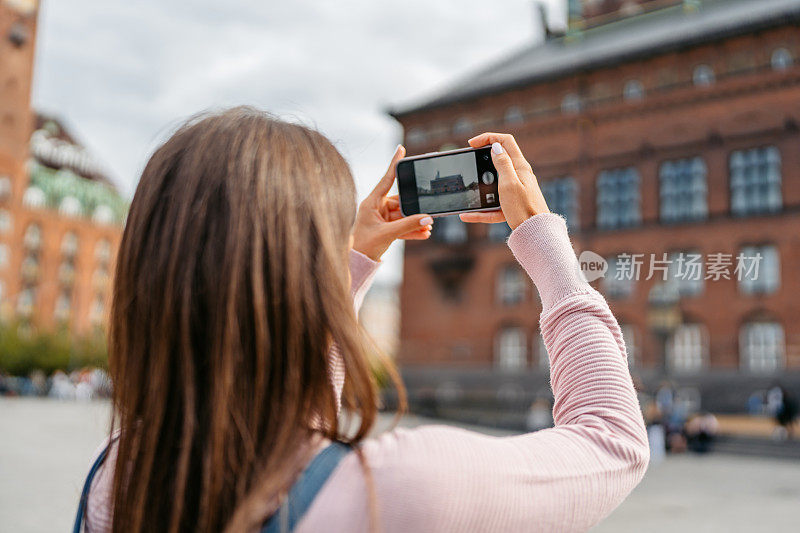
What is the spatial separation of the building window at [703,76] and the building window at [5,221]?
53401 millimetres

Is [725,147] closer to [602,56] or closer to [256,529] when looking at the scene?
[602,56]

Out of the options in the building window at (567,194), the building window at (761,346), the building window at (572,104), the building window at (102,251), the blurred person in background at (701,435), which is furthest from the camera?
the building window at (102,251)

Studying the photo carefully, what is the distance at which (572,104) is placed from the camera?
31.9 m

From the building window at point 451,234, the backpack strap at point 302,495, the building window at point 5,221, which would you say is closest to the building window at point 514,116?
the building window at point 451,234

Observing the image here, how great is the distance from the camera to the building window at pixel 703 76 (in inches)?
1119

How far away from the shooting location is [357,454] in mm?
912

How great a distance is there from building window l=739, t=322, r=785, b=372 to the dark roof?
38.8ft

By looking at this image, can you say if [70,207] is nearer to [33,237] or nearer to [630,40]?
[33,237]

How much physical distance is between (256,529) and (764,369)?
30.7m

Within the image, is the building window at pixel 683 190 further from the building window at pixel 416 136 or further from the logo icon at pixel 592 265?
the logo icon at pixel 592 265

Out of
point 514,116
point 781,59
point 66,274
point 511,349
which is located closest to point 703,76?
point 781,59

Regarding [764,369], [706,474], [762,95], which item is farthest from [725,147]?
[706,474]

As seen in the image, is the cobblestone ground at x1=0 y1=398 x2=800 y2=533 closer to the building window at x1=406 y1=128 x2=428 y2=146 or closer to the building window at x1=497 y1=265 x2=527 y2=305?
the building window at x1=497 y1=265 x2=527 y2=305

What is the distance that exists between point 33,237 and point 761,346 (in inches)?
2271
